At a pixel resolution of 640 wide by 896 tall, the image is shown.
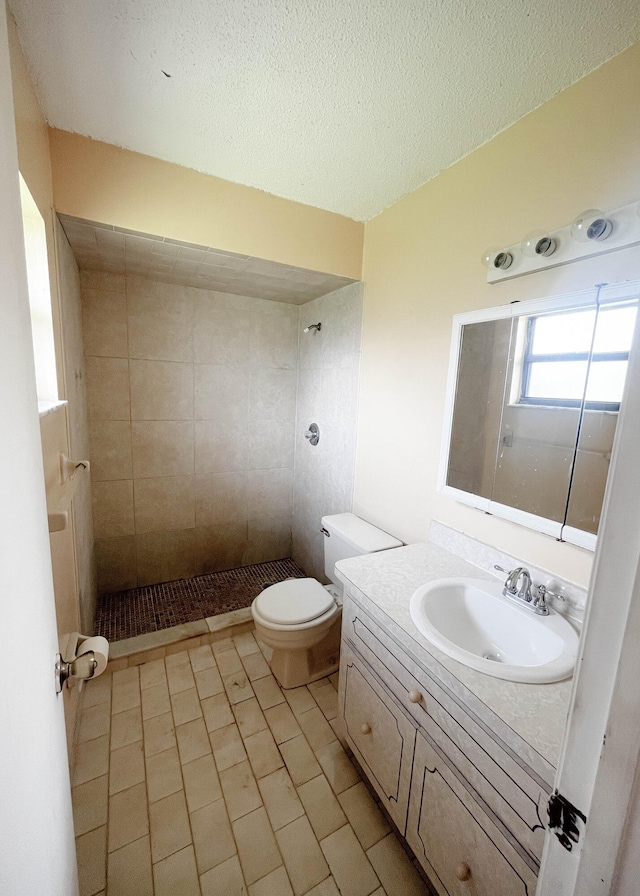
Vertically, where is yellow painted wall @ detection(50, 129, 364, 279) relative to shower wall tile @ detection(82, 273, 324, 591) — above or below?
above

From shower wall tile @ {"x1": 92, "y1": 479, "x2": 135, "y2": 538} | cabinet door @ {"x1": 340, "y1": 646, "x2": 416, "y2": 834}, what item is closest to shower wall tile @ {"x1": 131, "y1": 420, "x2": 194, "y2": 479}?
shower wall tile @ {"x1": 92, "y1": 479, "x2": 135, "y2": 538}

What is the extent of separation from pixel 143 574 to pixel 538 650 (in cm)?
240

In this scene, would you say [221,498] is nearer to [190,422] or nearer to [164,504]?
[164,504]

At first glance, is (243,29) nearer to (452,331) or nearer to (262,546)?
(452,331)

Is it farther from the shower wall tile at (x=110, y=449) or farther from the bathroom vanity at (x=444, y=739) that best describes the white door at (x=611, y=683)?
the shower wall tile at (x=110, y=449)

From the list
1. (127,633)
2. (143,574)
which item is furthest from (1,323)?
(143,574)

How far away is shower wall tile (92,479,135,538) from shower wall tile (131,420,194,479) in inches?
5.1

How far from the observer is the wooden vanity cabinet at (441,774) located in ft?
2.50

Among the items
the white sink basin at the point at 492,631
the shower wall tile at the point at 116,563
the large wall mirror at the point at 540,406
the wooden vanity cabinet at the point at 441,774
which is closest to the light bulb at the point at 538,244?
the large wall mirror at the point at 540,406

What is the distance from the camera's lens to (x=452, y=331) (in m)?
1.43

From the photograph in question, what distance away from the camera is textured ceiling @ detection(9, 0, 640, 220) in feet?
2.87

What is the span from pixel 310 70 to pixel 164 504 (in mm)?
2350

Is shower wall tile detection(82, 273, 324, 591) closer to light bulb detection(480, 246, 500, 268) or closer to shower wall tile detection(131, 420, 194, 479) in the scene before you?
shower wall tile detection(131, 420, 194, 479)

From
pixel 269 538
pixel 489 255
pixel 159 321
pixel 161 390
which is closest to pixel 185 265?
pixel 159 321
